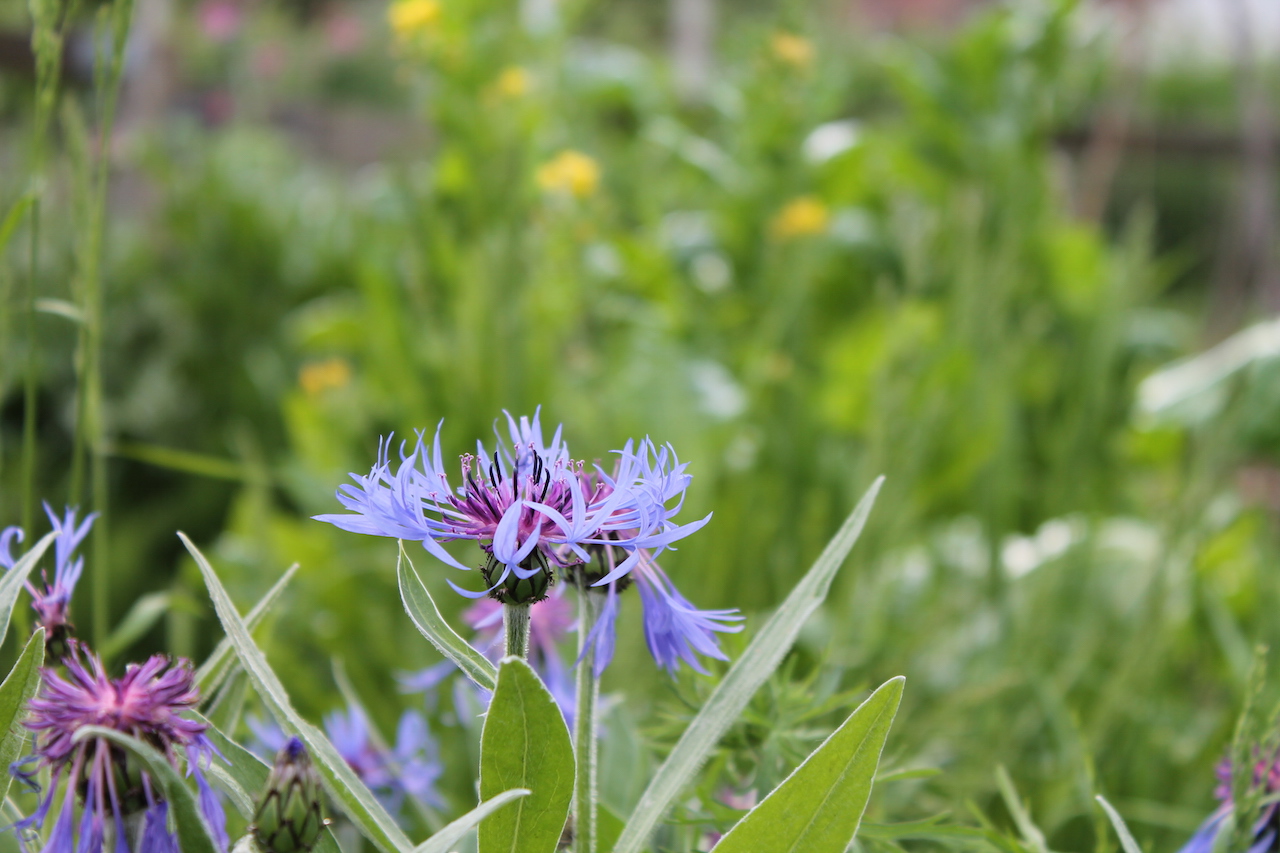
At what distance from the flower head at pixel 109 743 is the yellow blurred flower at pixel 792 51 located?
1088mm

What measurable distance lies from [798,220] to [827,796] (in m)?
0.96

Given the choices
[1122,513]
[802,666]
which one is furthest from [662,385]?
[1122,513]

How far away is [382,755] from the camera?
346 millimetres

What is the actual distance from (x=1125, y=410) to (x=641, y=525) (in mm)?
1111

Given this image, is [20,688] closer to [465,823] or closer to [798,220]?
[465,823]

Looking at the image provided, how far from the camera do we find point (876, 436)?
56 cm

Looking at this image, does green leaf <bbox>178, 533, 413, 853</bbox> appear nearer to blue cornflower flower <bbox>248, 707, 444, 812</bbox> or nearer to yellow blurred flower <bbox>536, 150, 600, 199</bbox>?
blue cornflower flower <bbox>248, 707, 444, 812</bbox>

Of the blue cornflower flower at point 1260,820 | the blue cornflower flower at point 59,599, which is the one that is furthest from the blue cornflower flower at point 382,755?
the blue cornflower flower at point 1260,820

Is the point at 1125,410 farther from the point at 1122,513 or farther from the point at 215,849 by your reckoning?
the point at 215,849

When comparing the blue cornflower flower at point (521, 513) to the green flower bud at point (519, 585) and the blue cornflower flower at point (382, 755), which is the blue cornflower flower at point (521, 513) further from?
the blue cornflower flower at point (382, 755)

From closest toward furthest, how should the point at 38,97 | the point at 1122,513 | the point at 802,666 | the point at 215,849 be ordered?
1. the point at 215,849
2. the point at 38,97
3. the point at 802,666
4. the point at 1122,513

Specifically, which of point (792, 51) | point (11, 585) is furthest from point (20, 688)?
point (792, 51)

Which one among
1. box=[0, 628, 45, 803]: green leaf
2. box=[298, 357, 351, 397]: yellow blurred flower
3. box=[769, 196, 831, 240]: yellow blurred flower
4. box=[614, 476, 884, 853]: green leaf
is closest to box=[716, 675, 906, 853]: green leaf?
box=[614, 476, 884, 853]: green leaf

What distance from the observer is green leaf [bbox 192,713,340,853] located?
20 centimetres
